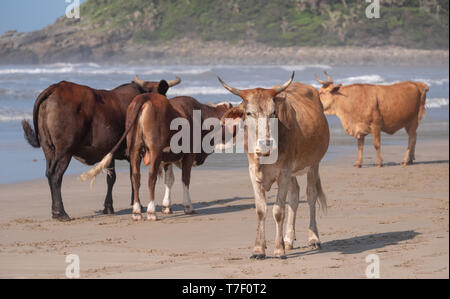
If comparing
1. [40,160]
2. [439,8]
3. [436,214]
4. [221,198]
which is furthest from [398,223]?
[439,8]

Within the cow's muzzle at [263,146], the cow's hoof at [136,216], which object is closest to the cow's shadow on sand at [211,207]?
the cow's hoof at [136,216]

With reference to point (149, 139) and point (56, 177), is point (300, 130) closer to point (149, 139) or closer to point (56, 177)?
point (149, 139)

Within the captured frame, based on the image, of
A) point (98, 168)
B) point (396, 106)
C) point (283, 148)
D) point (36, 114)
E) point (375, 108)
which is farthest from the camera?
point (396, 106)

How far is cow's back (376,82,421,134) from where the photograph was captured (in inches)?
730

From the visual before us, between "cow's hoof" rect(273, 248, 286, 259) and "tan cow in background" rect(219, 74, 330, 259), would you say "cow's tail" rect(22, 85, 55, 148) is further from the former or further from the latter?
"cow's hoof" rect(273, 248, 286, 259)

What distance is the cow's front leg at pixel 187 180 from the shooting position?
41.1 ft

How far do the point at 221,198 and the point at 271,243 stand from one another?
13.2 feet

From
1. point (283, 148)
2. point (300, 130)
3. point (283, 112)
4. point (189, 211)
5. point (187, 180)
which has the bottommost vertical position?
point (189, 211)

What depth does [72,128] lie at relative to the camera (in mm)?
12227

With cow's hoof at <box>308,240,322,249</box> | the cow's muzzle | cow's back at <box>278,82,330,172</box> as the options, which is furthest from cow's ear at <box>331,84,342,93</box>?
the cow's muzzle

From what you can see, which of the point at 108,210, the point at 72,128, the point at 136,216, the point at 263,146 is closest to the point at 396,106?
the point at 108,210

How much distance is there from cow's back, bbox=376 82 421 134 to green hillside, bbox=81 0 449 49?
243 ft

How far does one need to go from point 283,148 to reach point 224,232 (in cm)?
230

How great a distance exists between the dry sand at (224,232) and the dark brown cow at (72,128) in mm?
670
